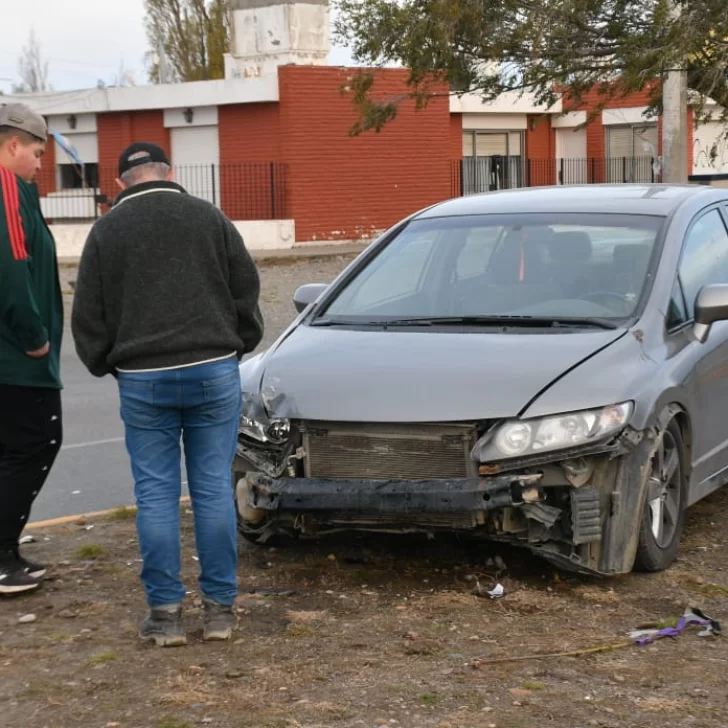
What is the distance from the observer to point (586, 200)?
6.86 meters

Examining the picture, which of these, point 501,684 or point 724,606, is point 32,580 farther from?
point 724,606

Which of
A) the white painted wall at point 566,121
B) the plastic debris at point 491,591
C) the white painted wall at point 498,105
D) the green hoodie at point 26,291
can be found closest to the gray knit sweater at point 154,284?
the green hoodie at point 26,291

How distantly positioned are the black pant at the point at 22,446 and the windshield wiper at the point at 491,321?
55.6 inches

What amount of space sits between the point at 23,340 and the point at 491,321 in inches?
80.1

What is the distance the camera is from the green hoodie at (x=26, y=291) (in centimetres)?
536

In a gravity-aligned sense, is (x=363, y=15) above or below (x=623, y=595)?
above

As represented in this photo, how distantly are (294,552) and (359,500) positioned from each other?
896 mm

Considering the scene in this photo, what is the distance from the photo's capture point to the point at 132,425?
4.99 metres

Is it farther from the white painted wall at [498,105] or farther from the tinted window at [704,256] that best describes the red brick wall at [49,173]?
the tinted window at [704,256]

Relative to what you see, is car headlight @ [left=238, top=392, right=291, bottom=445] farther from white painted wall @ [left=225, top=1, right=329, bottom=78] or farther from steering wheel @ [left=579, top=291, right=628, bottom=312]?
white painted wall @ [left=225, top=1, right=329, bottom=78]

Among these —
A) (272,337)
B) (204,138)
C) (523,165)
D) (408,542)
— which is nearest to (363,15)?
(272,337)

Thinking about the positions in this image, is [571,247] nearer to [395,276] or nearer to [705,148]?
[395,276]

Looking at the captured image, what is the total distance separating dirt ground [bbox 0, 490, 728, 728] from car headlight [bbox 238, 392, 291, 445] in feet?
2.05

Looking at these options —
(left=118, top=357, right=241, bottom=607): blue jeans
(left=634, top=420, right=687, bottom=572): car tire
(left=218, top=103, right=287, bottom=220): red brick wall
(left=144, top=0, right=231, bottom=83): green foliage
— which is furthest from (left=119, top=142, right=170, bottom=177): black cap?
(left=144, top=0, right=231, bottom=83): green foliage
